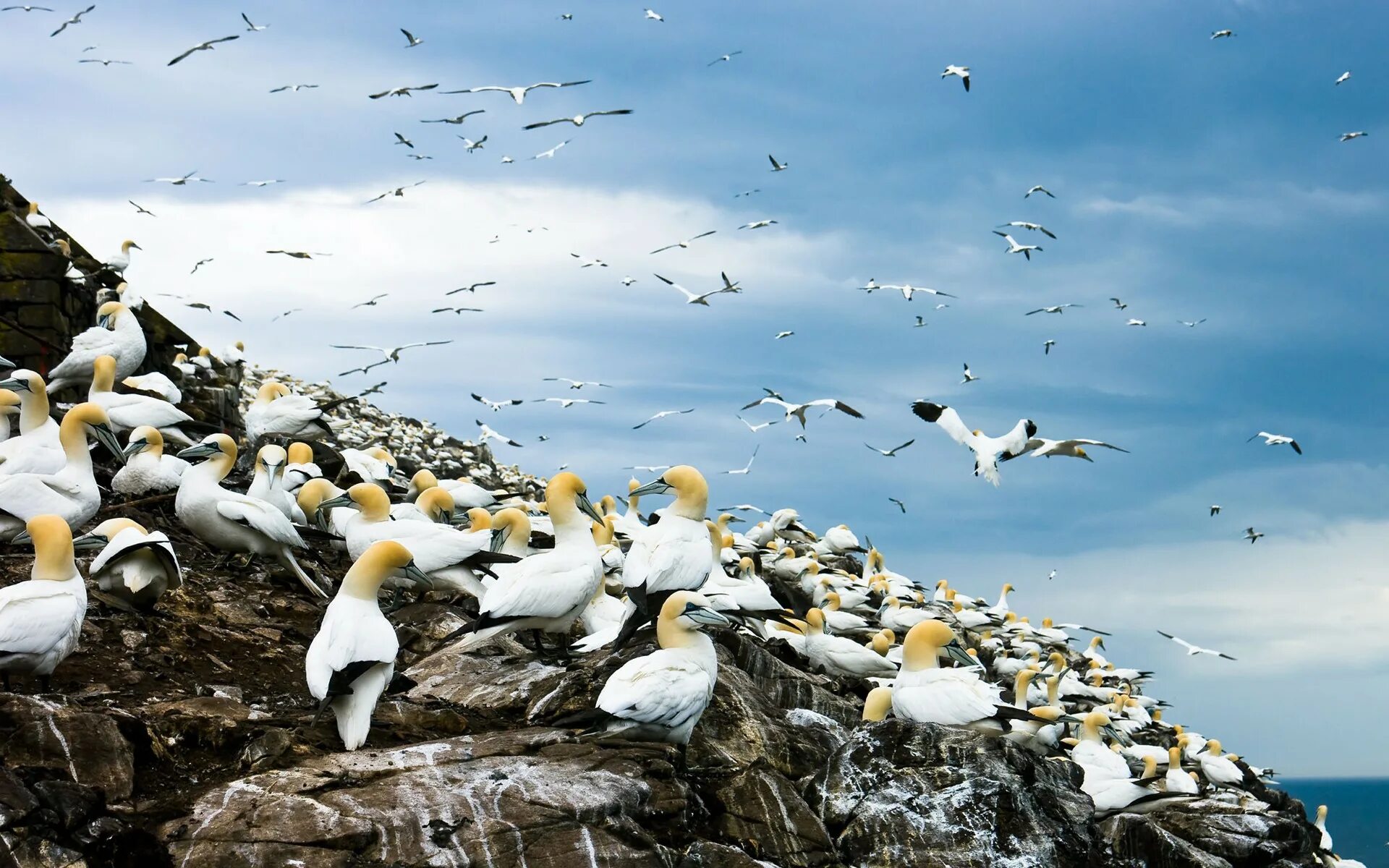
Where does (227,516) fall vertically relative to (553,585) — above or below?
below

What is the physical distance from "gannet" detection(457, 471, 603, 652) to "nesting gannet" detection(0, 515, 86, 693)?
253 cm

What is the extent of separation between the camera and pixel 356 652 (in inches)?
281

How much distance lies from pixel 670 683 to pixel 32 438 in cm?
730

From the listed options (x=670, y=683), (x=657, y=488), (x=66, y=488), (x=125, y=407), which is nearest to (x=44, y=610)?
(x=670, y=683)

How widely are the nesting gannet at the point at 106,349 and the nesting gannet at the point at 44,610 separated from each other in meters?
8.80

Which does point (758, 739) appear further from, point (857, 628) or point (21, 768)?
point (857, 628)

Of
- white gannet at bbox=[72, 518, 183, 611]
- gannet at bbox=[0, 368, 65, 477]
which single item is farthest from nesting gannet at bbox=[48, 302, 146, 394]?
white gannet at bbox=[72, 518, 183, 611]

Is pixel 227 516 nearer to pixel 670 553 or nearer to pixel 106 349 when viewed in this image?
pixel 670 553

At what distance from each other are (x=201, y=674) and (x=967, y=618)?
54.1 ft

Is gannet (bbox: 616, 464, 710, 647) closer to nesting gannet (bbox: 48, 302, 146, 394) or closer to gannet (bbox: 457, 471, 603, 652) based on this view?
gannet (bbox: 457, 471, 603, 652)

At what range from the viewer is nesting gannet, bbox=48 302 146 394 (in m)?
16.2

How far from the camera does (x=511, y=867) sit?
6547 mm

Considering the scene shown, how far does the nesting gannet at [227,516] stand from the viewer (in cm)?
1116

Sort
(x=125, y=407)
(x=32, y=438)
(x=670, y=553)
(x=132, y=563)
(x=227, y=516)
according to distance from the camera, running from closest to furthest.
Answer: (x=132, y=563)
(x=670, y=553)
(x=227, y=516)
(x=32, y=438)
(x=125, y=407)
